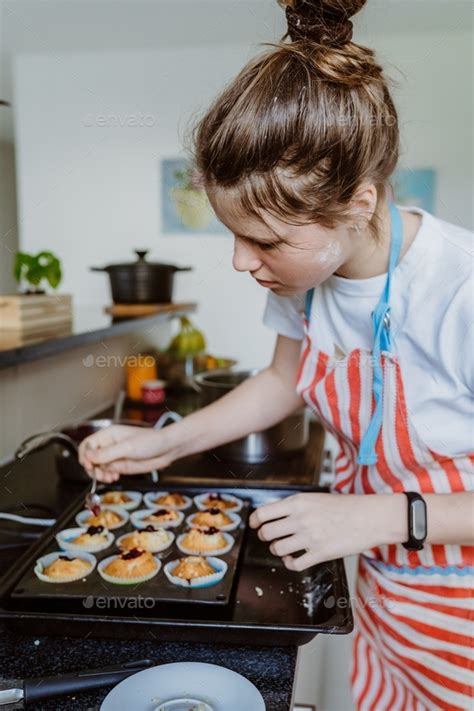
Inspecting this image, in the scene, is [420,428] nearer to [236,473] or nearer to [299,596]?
[299,596]

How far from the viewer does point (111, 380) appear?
90.0 inches

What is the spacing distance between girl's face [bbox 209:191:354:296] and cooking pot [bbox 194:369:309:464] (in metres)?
0.75

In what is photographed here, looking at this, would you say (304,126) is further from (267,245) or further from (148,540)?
(148,540)

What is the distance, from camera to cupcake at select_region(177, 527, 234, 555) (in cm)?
106

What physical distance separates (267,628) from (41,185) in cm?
361

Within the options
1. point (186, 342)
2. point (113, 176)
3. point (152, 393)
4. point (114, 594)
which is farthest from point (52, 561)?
point (113, 176)

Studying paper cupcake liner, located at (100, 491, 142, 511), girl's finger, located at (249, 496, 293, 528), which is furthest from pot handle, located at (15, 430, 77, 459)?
girl's finger, located at (249, 496, 293, 528)

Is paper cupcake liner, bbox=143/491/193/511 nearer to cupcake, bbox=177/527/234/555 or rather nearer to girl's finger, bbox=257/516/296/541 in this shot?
cupcake, bbox=177/527/234/555

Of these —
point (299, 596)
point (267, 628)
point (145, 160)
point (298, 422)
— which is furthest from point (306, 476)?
point (145, 160)

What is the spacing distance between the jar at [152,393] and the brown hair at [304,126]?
1.53 m

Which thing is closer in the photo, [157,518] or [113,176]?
[157,518]

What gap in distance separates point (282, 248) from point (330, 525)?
1.11ft

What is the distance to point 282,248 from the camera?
2.54 feet

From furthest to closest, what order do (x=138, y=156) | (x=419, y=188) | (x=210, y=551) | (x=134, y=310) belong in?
(x=138, y=156), (x=419, y=188), (x=134, y=310), (x=210, y=551)
